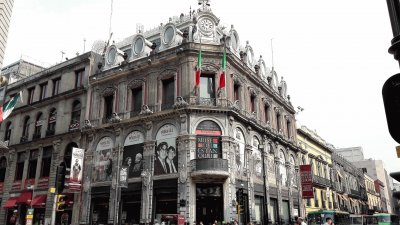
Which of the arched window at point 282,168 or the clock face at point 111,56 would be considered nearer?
the clock face at point 111,56

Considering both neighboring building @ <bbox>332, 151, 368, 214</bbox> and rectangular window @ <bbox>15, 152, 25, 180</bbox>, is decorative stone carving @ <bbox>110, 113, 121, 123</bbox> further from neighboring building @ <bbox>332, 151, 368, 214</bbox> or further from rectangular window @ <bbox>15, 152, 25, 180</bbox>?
neighboring building @ <bbox>332, 151, 368, 214</bbox>

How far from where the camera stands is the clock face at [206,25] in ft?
106

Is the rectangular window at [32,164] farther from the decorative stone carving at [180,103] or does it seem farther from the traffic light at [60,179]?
the traffic light at [60,179]

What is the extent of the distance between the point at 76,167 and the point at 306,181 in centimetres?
2543

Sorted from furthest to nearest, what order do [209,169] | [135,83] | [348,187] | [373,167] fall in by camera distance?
[373,167], [348,187], [135,83], [209,169]

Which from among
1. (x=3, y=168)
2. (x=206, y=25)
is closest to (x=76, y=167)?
(x=3, y=168)

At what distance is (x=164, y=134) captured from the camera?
100ft

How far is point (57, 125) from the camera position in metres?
38.6

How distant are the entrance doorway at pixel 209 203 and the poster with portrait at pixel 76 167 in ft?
38.9

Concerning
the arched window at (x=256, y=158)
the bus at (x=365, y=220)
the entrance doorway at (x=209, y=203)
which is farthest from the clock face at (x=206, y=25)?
the bus at (x=365, y=220)

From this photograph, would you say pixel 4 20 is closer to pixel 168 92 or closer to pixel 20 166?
pixel 168 92

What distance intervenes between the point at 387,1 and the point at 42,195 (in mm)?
38691

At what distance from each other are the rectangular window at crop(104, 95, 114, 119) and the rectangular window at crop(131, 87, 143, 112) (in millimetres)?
2681

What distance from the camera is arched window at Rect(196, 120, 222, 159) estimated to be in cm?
2881
